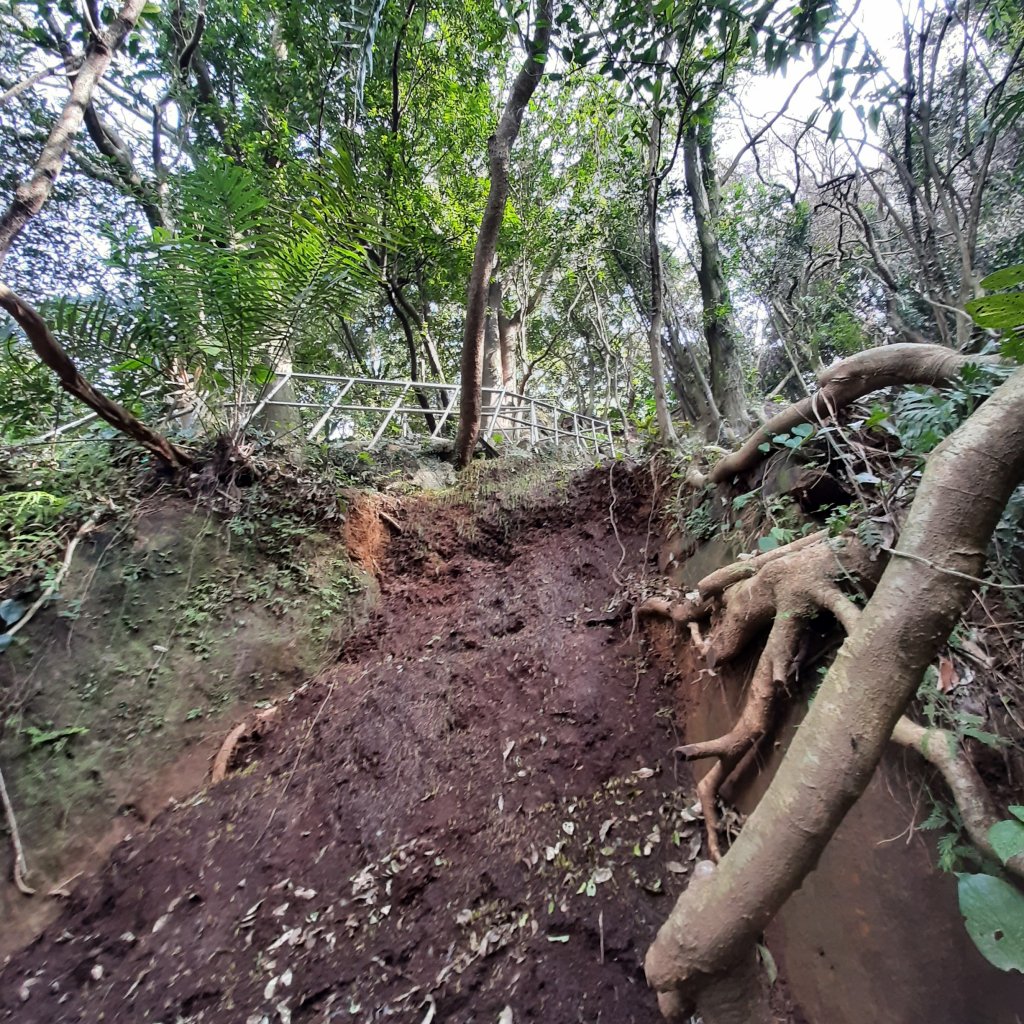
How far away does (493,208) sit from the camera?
10.2 ft

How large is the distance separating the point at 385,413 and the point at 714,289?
4.93 meters

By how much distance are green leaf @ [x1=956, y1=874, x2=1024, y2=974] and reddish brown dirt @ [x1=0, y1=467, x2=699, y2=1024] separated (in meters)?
1.24

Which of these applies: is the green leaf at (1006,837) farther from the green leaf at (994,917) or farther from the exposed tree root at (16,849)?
the exposed tree root at (16,849)

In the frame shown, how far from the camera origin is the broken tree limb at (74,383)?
2215mm

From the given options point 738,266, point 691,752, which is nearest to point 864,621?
point 691,752

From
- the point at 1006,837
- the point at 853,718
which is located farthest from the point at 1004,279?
the point at 1006,837

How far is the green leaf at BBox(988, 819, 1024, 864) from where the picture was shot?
95 centimetres

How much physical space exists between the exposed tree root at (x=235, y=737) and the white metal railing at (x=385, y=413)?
6.87 ft

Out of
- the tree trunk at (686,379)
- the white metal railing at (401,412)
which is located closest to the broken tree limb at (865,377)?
the white metal railing at (401,412)

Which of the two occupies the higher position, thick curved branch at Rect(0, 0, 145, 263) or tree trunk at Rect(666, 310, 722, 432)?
thick curved branch at Rect(0, 0, 145, 263)

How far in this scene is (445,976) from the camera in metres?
1.88

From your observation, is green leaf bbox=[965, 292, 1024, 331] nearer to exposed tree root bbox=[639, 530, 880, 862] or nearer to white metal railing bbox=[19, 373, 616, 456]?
exposed tree root bbox=[639, 530, 880, 862]

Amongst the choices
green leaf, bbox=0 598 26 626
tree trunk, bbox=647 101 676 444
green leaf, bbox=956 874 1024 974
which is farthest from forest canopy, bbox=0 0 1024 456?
green leaf, bbox=956 874 1024 974

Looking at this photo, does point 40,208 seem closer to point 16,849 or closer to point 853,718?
point 16,849
